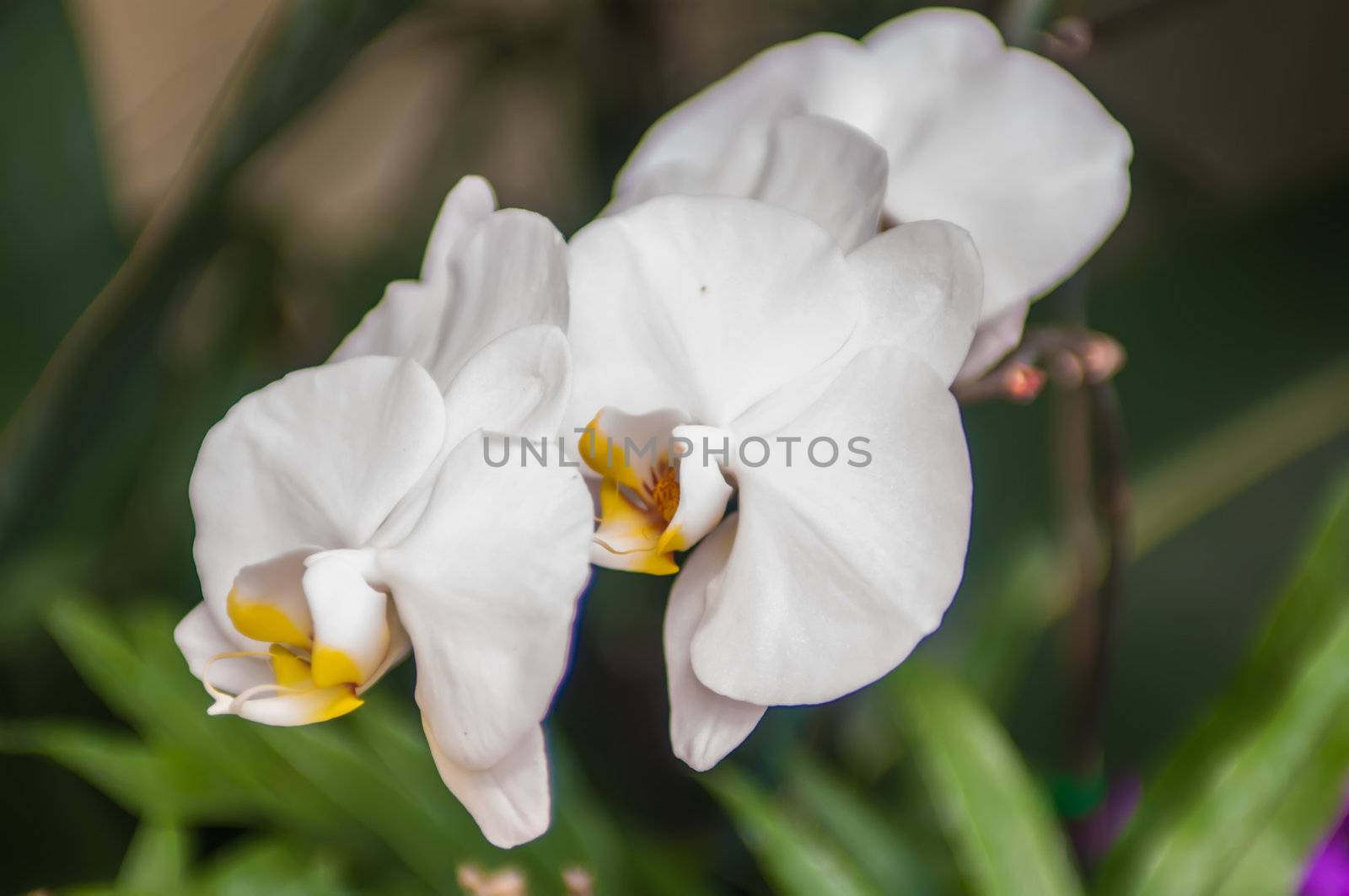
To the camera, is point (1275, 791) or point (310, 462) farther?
point (1275, 791)

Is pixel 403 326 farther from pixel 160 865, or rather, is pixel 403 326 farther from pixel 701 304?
pixel 160 865

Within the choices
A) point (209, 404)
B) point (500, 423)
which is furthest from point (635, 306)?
point (209, 404)

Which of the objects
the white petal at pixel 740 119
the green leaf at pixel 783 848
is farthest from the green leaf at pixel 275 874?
the white petal at pixel 740 119

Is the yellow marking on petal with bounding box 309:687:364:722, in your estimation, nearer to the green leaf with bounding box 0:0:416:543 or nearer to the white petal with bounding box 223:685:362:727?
the white petal with bounding box 223:685:362:727

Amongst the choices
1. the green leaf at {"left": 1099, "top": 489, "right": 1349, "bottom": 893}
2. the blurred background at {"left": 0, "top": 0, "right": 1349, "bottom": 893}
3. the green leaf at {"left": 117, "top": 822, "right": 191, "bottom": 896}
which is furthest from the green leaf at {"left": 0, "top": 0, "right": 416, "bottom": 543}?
the green leaf at {"left": 1099, "top": 489, "right": 1349, "bottom": 893}

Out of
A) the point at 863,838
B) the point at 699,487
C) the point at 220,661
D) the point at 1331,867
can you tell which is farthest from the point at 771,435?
the point at 1331,867

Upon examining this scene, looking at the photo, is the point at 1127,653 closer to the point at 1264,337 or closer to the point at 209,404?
the point at 1264,337
